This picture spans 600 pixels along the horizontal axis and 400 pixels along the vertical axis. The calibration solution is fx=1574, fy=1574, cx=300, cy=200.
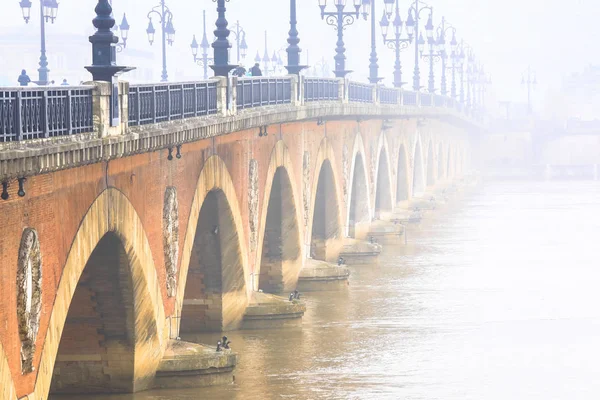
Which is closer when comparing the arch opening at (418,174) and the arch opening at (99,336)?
the arch opening at (99,336)

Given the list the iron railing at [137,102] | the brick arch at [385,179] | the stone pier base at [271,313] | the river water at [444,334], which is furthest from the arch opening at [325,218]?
the brick arch at [385,179]

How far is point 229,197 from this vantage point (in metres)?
29.7

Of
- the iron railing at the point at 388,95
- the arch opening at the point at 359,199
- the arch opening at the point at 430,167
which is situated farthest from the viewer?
the arch opening at the point at 430,167

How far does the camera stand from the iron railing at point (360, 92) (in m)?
47.8

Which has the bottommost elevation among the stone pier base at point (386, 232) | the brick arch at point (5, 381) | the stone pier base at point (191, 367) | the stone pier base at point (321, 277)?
the stone pier base at point (386, 232)

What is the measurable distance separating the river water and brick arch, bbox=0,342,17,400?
6.86 metres

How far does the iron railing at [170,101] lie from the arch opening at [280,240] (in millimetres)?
10140

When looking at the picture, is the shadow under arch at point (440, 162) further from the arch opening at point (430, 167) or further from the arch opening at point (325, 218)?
the arch opening at point (325, 218)

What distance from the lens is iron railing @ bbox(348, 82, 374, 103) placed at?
1882 inches

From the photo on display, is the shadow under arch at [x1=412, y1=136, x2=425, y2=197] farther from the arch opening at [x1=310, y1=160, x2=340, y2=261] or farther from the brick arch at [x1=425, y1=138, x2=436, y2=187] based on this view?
the arch opening at [x1=310, y1=160, x2=340, y2=261]

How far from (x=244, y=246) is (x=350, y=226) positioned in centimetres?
2120

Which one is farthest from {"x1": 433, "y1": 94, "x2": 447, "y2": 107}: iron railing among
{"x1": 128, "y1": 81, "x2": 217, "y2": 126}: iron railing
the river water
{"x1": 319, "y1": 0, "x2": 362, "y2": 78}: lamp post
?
{"x1": 128, "y1": 81, "x2": 217, "y2": 126}: iron railing

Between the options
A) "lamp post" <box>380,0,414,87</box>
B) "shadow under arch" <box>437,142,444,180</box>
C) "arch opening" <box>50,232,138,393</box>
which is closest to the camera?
"arch opening" <box>50,232,138,393</box>

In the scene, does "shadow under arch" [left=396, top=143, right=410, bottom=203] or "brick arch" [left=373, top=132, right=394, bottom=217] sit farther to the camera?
"shadow under arch" [left=396, top=143, right=410, bottom=203]
